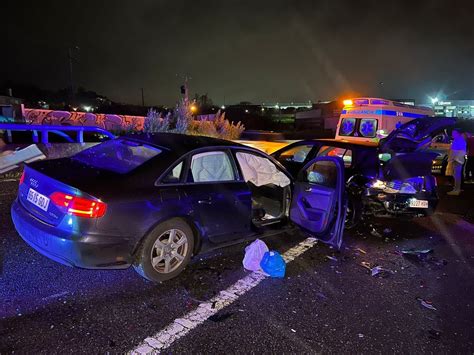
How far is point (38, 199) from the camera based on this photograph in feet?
11.5

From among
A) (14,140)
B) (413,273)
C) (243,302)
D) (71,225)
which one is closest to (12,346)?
(71,225)

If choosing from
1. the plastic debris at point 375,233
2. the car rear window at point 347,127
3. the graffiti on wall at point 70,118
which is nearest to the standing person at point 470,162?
the car rear window at point 347,127

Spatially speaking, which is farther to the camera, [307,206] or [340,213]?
[307,206]

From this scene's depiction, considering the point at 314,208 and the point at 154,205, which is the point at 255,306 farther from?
the point at 314,208

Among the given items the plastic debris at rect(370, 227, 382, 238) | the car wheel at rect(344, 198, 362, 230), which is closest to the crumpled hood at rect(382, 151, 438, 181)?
the car wheel at rect(344, 198, 362, 230)

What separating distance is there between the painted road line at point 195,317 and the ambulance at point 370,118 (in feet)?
24.7

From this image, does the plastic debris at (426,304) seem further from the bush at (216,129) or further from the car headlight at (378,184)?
the bush at (216,129)

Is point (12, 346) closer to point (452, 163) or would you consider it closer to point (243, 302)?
point (243, 302)

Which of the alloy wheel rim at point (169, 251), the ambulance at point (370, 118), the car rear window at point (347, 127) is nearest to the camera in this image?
the alloy wheel rim at point (169, 251)

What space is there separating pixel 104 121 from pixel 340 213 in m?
22.0

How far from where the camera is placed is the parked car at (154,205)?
10.7 ft

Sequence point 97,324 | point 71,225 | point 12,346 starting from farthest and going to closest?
1. point 71,225
2. point 97,324
3. point 12,346

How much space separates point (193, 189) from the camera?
387 centimetres

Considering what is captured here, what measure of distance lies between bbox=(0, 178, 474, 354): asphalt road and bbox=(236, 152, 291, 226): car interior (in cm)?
55
